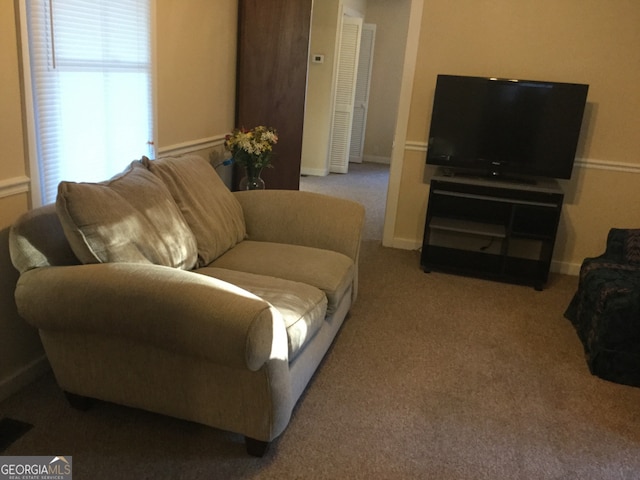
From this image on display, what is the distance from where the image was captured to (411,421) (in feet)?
7.29

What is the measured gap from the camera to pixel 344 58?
7273mm

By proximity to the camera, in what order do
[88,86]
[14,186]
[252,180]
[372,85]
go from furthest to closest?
[372,85], [252,180], [88,86], [14,186]

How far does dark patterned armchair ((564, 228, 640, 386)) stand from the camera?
2.58m

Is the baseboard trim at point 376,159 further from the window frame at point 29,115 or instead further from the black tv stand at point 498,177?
the window frame at point 29,115

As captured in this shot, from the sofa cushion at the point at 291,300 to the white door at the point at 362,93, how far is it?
20.3 feet

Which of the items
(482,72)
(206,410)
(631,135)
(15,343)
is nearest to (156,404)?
(206,410)

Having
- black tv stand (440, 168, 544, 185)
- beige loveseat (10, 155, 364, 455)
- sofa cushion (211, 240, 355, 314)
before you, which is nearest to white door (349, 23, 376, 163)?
black tv stand (440, 168, 544, 185)

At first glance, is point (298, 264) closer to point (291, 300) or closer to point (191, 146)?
point (291, 300)

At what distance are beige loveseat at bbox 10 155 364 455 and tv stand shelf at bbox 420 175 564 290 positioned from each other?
1688mm

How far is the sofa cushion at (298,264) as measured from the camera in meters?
2.43

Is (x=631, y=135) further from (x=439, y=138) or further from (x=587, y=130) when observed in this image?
(x=439, y=138)

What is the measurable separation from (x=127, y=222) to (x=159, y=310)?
1.49 ft

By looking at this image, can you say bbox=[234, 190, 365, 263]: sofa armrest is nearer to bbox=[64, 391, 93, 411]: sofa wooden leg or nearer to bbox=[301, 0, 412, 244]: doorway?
bbox=[64, 391, 93, 411]: sofa wooden leg

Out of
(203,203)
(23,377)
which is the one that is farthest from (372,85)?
(23,377)
